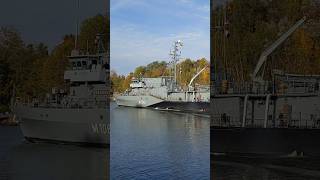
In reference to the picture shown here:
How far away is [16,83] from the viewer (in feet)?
27.3

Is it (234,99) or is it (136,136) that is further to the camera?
(136,136)

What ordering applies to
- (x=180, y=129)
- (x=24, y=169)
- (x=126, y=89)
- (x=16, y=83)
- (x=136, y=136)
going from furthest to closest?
(x=126, y=89) < (x=180, y=129) < (x=136, y=136) < (x=16, y=83) < (x=24, y=169)

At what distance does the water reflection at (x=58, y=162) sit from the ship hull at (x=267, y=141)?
5698mm

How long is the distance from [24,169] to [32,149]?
484 mm

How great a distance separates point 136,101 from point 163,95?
2.61 m

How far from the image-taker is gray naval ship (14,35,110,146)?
797 cm

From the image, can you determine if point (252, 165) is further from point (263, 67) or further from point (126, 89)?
point (126, 89)

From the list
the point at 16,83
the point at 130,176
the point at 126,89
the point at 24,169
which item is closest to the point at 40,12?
the point at 16,83

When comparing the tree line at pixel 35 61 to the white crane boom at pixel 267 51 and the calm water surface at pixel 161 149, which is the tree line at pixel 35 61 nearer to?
the white crane boom at pixel 267 51

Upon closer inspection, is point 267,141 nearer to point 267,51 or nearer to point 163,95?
point 267,51

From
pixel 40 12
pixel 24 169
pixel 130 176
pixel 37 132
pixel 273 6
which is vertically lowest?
pixel 130 176

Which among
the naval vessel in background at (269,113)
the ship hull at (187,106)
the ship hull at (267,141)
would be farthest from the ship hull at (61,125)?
the ship hull at (187,106)

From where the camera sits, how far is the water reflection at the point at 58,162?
24.9 feet

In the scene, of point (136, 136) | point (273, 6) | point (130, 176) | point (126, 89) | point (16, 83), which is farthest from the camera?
point (126, 89)
